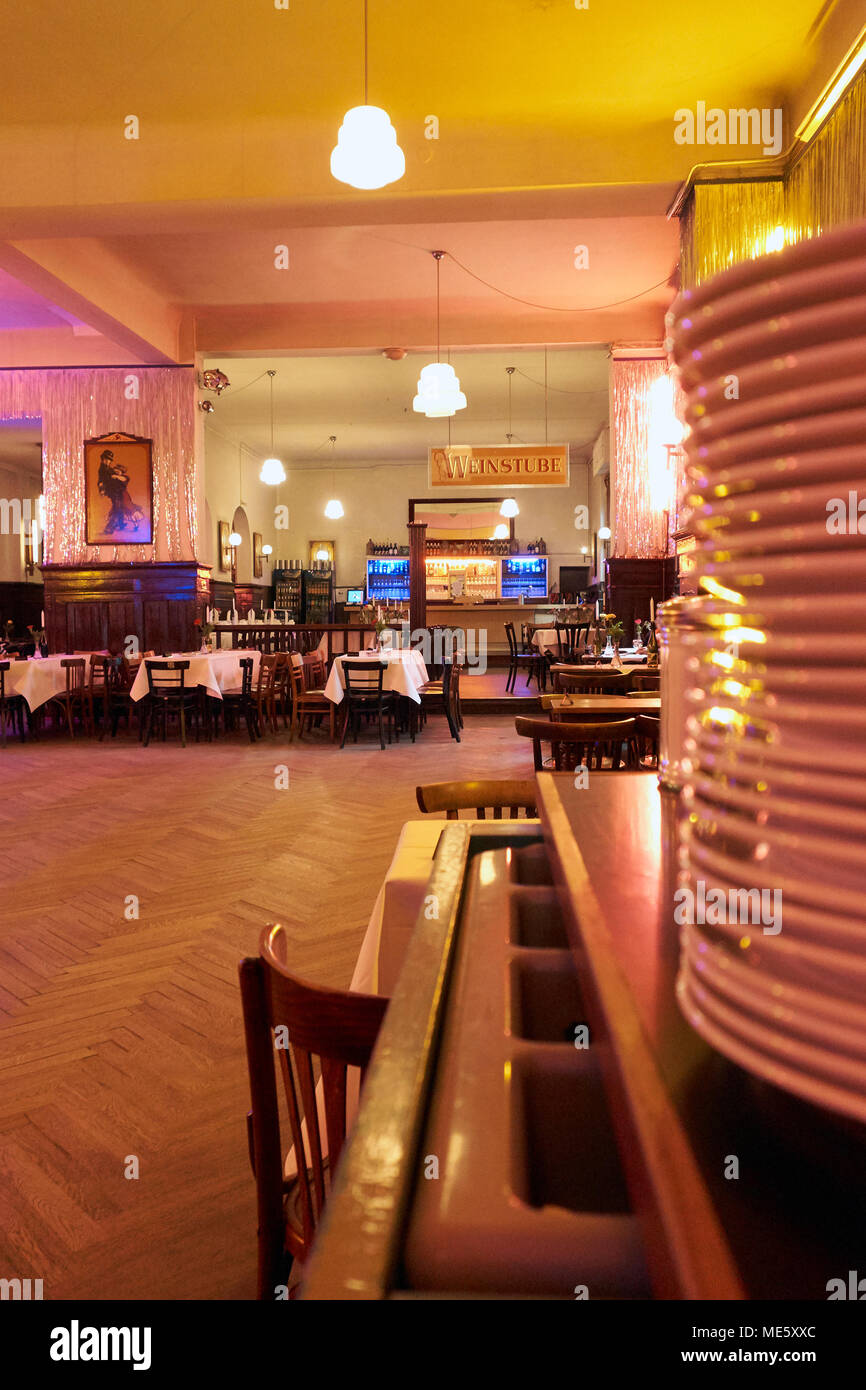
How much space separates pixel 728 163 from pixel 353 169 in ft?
8.86

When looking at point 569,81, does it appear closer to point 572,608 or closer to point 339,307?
point 339,307

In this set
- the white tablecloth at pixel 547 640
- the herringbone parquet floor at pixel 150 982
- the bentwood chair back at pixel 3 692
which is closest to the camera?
the herringbone parquet floor at pixel 150 982

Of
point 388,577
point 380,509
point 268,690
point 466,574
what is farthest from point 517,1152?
point 380,509

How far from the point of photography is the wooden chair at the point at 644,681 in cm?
476

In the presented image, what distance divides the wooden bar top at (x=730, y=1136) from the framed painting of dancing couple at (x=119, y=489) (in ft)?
31.6

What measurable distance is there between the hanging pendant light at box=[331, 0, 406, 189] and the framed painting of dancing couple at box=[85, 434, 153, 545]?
614 centimetres

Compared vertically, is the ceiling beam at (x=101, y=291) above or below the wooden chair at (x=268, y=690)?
above

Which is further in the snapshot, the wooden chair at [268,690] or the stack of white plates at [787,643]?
the wooden chair at [268,690]

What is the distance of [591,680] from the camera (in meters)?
4.70

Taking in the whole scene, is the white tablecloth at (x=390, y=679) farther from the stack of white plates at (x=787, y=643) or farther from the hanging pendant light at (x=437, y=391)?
the stack of white plates at (x=787, y=643)

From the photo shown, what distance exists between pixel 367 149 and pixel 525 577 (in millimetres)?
13565

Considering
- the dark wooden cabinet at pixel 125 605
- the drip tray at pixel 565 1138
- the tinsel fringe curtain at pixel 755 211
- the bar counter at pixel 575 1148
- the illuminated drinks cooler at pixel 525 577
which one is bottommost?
the drip tray at pixel 565 1138

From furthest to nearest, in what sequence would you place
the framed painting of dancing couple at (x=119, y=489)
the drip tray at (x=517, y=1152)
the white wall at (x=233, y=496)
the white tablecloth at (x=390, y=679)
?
the white wall at (x=233, y=496)
the framed painting of dancing couple at (x=119, y=489)
the white tablecloth at (x=390, y=679)
the drip tray at (x=517, y=1152)

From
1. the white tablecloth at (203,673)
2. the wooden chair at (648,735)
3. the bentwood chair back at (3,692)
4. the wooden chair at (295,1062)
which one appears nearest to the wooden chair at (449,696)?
the white tablecloth at (203,673)
